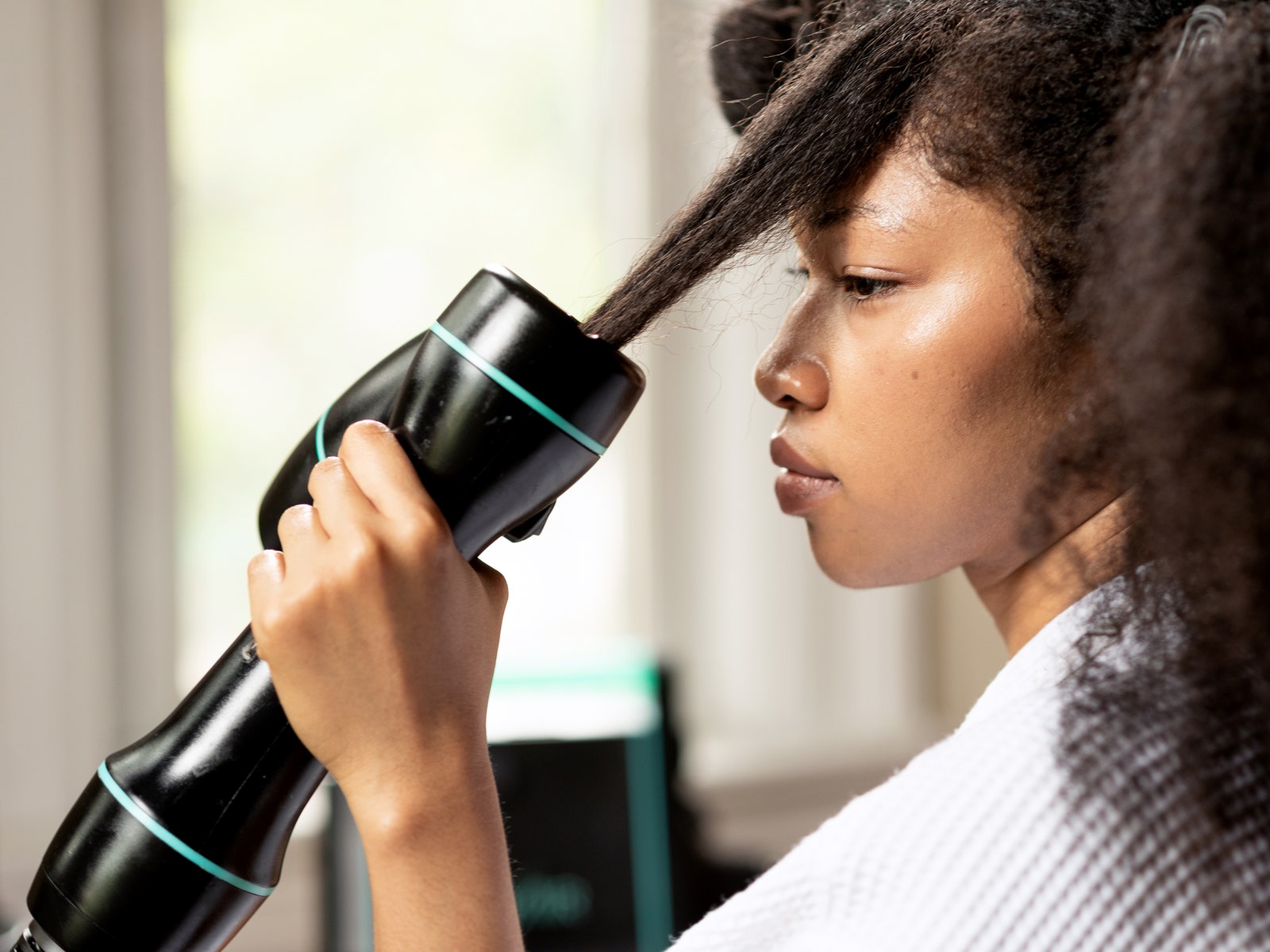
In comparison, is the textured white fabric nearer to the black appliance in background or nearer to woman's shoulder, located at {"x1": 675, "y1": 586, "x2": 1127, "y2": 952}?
woman's shoulder, located at {"x1": 675, "y1": 586, "x2": 1127, "y2": 952}

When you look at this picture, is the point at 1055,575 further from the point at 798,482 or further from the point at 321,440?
the point at 321,440

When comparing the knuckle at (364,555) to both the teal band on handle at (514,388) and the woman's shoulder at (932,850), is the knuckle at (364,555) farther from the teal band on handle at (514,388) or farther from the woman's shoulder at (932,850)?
the woman's shoulder at (932,850)

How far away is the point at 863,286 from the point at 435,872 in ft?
Answer: 0.93

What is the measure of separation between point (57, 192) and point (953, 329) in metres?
0.88

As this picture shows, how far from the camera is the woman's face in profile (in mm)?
489

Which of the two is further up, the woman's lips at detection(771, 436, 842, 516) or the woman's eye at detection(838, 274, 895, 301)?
the woman's eye at detection(838, 274, 895, 301)

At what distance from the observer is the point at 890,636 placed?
1575 millimetres

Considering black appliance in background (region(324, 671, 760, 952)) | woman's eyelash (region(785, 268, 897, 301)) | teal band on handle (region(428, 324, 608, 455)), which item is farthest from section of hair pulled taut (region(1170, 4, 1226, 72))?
black appliance in background (region(324, 671, 760, 952))

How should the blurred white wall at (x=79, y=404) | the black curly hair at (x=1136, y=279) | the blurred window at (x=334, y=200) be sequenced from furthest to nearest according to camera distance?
the blurred window at (x=334, y=200) → the blurred white wall at (x=79, y=404) → the black curly hair at (x=1136, y=279)

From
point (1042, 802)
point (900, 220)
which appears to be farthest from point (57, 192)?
point (1042, 802)

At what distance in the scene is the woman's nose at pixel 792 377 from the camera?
20.4 inches

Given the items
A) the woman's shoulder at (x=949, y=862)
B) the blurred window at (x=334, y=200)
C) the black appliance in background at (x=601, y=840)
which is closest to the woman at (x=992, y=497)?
the woman's shoulder at (x=949, y=862)

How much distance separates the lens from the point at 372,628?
433 mm

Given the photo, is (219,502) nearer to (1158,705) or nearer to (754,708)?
(754,708)
